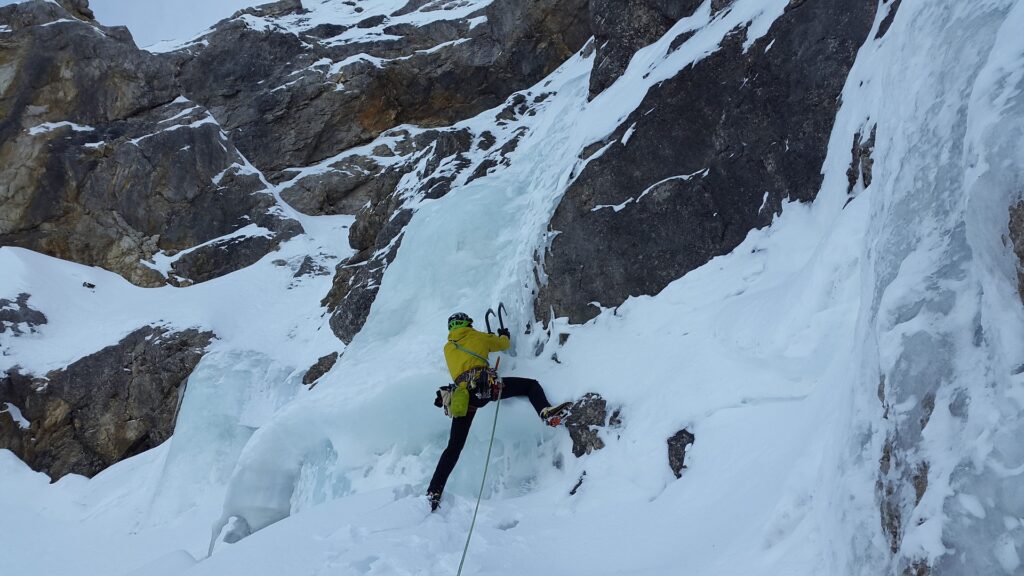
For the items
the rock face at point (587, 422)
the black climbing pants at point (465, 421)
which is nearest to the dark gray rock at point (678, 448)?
the rock face at point (587, 422)

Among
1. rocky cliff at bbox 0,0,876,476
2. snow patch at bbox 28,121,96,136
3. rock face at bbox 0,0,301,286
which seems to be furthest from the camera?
snow patch at bbox 28,121,96,136

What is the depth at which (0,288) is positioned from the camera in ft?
58.3

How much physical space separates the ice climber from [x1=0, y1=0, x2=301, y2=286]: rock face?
53.0ft

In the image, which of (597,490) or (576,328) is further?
(576,328)

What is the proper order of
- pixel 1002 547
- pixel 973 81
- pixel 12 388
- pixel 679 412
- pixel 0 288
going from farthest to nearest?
pixel 0 288 → pixel 12 388 → pixel 679 412 → pixel 973 81 → pixel 1002 547

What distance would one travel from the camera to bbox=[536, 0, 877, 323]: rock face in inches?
232

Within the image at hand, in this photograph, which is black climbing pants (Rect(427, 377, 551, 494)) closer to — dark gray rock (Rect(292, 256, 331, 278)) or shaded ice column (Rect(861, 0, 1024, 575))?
shaded ice column (Rect(861, 0, 1024, 575))

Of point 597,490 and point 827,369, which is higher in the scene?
point 827,369

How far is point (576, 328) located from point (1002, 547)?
5282 mm

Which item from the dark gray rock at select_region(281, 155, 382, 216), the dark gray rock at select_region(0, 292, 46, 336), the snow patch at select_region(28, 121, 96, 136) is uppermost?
the snow patch at select_region(28, 121, 96, 136)

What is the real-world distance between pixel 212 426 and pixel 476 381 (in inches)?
310

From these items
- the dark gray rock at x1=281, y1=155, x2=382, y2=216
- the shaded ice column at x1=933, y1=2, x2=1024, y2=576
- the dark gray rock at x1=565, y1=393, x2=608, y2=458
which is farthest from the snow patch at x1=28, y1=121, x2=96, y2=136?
the shaded ice column at x1=933, y1=2, x2=1024, y2=576

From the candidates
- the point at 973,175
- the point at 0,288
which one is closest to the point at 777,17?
the point at 973,175

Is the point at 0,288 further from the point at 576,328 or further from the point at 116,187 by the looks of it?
the point at 576,328
